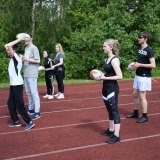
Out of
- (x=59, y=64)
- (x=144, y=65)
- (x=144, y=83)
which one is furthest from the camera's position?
(x=59, y=64)

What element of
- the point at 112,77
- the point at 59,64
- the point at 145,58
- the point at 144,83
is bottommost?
the point at 144,83

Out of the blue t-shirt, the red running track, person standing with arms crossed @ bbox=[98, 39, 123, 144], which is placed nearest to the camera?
the red running track

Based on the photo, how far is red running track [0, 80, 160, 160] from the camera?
4.25m

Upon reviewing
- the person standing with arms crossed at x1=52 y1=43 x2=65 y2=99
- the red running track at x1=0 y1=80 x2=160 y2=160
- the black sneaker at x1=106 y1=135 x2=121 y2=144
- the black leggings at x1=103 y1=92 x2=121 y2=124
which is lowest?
the red running track at x1=0 y1=80 x2=160 y2=160

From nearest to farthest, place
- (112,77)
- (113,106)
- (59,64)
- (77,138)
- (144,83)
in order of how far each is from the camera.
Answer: (112,77)
(113,106)
(77,138)
(144,83)
(59,64)

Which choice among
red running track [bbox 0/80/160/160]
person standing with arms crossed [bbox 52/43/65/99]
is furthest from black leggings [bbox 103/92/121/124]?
person standing with arms crossed [bbox 52/43/65/99]

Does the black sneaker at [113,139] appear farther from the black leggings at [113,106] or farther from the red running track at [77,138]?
the black leggings at [113,106]

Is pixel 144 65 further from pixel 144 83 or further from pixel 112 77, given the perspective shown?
pixel 112 77

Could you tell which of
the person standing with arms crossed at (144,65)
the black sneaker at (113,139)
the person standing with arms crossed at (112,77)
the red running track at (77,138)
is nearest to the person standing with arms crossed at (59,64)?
the red running track at (77,138)

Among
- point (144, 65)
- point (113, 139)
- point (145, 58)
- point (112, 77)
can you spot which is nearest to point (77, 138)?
point (113, 139)

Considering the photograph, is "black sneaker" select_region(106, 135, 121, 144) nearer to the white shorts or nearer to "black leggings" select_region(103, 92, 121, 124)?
"black leggings" select_region(103, 92, 121, 124)

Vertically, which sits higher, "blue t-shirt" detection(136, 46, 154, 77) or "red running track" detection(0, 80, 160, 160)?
"blue t-shirt" detection(136, 46, 154, 77)

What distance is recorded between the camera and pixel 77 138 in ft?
16.6

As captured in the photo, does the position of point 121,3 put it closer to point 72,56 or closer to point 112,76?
point 72,56
